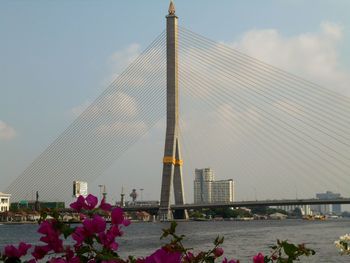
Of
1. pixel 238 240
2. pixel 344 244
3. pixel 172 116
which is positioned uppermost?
pixel 172 116

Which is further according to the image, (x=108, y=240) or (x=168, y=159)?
(x=168, y=159)

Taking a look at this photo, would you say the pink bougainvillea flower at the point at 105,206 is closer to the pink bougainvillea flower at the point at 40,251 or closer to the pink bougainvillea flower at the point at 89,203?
the pink bougainvillea flower at the point at 89,203

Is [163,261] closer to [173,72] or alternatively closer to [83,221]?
[83,221]

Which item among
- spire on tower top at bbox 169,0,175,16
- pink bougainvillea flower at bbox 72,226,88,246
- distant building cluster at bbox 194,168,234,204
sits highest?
spire on tower top at bbox 169,0,175,16

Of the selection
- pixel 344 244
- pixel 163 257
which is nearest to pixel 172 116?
pixel 344 244

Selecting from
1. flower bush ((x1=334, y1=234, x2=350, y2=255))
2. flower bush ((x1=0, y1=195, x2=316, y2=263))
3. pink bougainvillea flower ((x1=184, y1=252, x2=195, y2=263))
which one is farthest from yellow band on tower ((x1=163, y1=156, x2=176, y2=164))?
flower bush ((x1=0, y1=195, x2=316, y2=263))

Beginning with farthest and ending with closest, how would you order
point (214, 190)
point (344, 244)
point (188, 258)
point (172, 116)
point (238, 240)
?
1. point (214, 190)
2. point (172, 116)
3. point (238, 240)
4. point (344, 244)
5. point (188, 258)

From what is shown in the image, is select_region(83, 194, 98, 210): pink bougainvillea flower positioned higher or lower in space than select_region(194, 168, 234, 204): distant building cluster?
lower

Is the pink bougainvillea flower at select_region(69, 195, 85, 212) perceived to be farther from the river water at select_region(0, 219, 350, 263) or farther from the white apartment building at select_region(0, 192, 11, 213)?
the white apartment building at select_region(0, 192, 11, 213)

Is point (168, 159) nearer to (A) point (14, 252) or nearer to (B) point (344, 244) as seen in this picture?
(B) point (344, 244)

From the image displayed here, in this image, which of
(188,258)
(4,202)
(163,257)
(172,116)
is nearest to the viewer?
(163,257)

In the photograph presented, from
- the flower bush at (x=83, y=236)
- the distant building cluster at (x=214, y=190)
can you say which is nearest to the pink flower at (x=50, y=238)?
the flower bush at (x=83, y=236)

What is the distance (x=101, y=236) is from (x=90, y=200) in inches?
5.6

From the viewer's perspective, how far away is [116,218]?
1.95m
